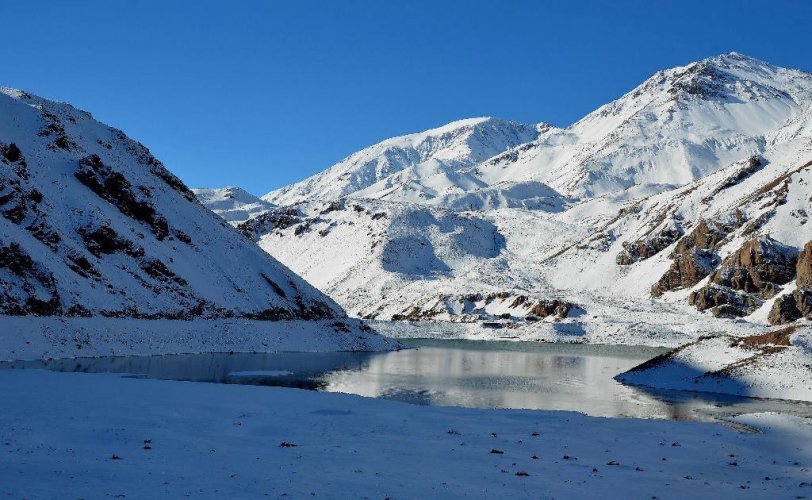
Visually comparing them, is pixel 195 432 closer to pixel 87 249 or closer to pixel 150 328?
pixel 150 328

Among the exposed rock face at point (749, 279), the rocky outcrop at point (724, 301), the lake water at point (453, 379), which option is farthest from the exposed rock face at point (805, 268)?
the lake water at point (453, 379)

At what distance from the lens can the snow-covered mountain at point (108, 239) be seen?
231 ft

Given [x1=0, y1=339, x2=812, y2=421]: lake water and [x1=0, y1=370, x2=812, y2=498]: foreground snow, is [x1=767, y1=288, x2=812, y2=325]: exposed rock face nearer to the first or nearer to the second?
[x1=0, y1=339, x2=812, y2=421]: lake water

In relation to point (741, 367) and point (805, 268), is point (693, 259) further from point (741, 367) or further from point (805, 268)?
point (741, 367)

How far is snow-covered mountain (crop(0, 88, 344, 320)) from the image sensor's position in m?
70.4

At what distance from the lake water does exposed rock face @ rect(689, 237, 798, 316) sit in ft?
223

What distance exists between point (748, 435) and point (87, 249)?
7175 cm

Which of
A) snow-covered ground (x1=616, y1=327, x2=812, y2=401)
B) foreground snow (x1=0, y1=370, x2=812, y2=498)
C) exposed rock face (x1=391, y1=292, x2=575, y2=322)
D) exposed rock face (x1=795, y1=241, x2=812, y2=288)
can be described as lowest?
foreground snow (x1=0, y1=370, x2=812, y2=498)

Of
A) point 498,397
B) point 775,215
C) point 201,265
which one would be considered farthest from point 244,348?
point 775,215

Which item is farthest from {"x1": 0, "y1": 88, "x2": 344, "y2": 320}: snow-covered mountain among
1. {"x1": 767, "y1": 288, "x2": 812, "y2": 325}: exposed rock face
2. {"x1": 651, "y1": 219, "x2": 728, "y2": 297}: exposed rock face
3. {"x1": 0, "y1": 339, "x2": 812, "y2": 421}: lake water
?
{"x1": 651, "y1": 219, "x2": 728, "y2": 297}: exposed rock face

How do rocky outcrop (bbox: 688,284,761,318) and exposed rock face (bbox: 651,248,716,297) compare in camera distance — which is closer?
rocky outcrop (bbox: 688,284,761,318)

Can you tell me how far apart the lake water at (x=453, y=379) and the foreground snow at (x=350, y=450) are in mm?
8807

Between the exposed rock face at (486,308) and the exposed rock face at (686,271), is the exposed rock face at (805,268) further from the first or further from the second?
the exposed rock face at (486,308)

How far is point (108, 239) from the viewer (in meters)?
83.6
